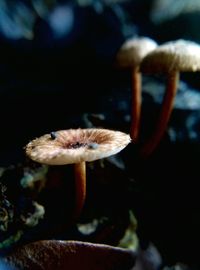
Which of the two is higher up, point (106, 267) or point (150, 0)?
point (150, 0)

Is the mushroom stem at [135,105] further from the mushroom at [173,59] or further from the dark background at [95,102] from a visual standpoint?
the mushroom at [173,59]

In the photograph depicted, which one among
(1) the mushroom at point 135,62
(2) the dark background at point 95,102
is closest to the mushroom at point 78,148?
(2) the dark background at point 95,102

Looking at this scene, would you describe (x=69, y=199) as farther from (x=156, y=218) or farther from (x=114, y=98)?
(x=114, y=98)

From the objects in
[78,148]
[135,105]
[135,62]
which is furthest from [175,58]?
[78,148]

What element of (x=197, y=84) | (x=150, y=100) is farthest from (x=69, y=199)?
(x=197, y=84)

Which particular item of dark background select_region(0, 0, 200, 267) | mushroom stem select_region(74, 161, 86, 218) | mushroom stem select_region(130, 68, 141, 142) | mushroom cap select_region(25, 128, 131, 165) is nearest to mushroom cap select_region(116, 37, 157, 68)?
mushroom stem select_region(130, 68, 141, 142)

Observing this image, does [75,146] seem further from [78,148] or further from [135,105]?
[135,105]

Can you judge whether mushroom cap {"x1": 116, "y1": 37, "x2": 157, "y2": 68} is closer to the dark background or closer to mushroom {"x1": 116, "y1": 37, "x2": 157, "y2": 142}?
mushroom {"x1": 116, "y1": 37, "x2": 157, "y2": 142}
